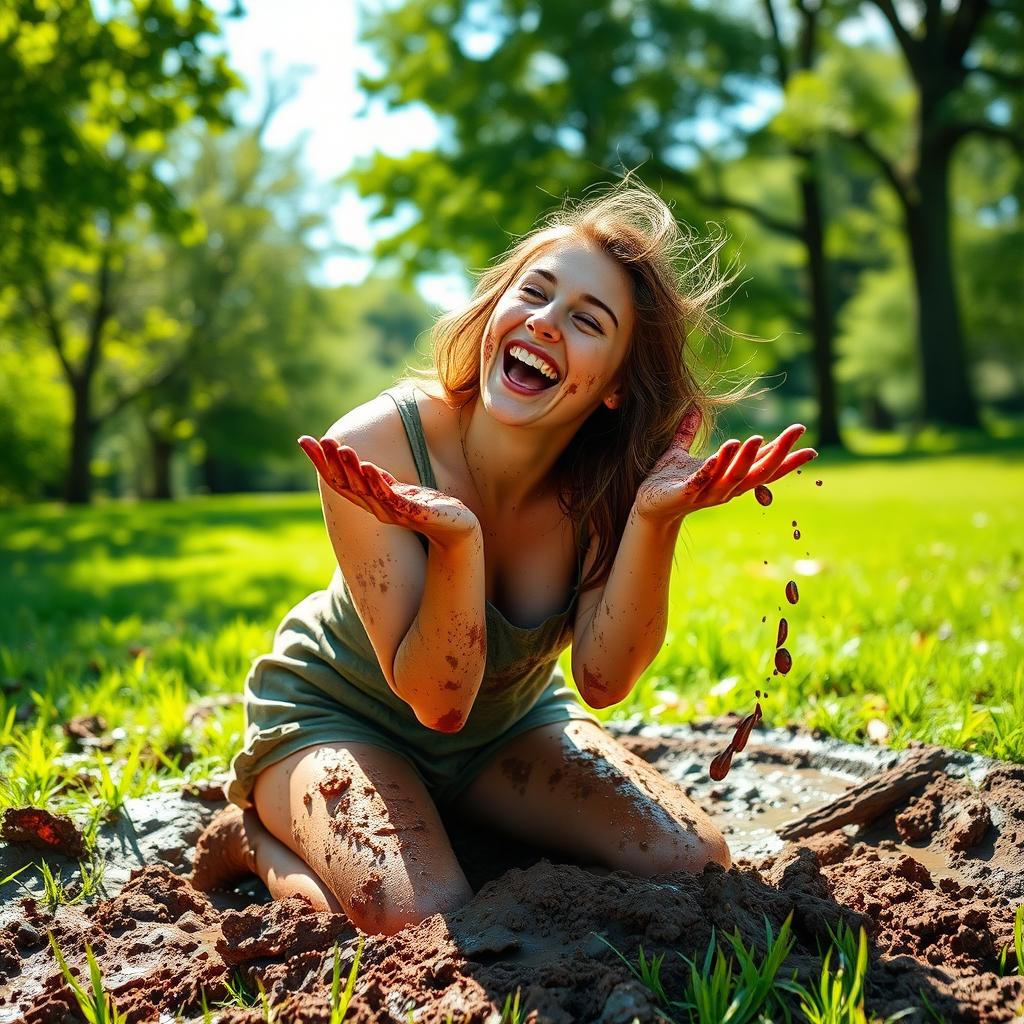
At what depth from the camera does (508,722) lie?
299 centimetres

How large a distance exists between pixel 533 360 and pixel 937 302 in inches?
690

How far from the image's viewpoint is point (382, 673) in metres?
2.73

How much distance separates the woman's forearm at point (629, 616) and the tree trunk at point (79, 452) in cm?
2053

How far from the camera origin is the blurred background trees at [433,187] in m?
10.3

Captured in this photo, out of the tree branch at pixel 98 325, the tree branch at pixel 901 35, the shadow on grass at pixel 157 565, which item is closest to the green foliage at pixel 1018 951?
the shadow on grass at pixel 157 565

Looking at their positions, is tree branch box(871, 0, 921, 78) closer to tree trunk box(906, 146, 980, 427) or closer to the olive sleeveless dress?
tree trunk box(906, 146, 980, 427)

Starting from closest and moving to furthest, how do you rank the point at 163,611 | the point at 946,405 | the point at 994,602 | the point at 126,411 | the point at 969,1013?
1. the point at 969,1013
2. the point at 994,602
3. the point at 163,611
4. the point at 946,405
5. the point at 126,411

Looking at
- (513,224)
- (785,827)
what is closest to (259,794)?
(785,827)

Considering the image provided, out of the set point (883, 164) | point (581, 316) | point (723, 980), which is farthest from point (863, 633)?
point (883, 164)

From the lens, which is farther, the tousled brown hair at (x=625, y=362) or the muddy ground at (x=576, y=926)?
the tousled brown hair at (x=625, y=362)

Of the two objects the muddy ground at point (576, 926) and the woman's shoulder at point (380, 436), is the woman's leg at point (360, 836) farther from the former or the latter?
the woman's shoulder at point (380, 436)

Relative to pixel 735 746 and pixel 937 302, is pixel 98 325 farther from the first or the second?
pixel 735 746

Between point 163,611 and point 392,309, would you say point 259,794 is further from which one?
point 392,309

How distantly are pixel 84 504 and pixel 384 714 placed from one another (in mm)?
20193
